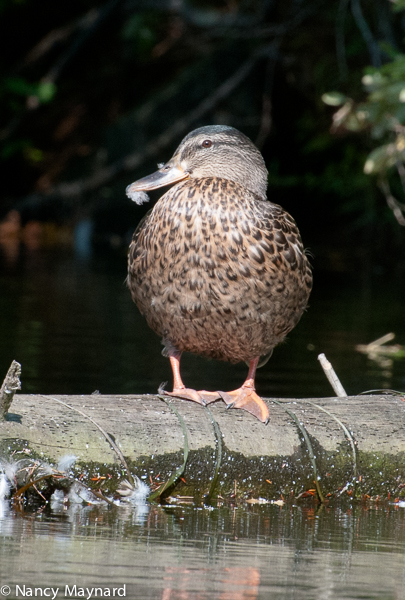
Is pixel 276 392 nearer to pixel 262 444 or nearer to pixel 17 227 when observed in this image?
pixel 262 444

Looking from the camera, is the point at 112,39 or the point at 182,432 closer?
the point at 182,432

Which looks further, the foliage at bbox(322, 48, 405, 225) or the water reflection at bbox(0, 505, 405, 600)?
the foliage at bbox(322, 48, 405, 225)

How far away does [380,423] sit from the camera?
4.42 meters

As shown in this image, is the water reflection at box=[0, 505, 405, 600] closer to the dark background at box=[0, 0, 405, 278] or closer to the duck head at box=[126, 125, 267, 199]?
the duck head at box=[126, 125, 267, 199]

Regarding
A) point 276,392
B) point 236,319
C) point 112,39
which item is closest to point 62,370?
point 276,392

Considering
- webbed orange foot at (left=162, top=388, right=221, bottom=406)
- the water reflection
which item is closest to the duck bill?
webbed orange foot at (left=162, top=388, right=221, bottom=406)

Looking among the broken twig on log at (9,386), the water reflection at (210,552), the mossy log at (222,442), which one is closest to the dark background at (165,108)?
the mossy log at (222,442)

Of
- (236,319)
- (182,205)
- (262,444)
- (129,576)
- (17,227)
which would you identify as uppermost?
(17,227)

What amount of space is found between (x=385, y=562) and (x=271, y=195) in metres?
16.7

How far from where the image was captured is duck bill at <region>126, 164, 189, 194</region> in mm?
4607

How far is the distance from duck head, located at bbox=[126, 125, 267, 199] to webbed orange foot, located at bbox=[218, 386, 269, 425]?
0.99 metres

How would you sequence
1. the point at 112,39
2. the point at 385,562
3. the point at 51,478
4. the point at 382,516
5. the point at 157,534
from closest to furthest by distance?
the point at 385,562 → the point at 157,534 → the point at 51,478 → the point at 382,516 → the point at 112,39

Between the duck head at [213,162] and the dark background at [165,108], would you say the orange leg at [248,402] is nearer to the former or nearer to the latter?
the duck head at [213,162]

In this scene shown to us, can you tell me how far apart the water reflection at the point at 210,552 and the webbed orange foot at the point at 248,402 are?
0.45 meters
